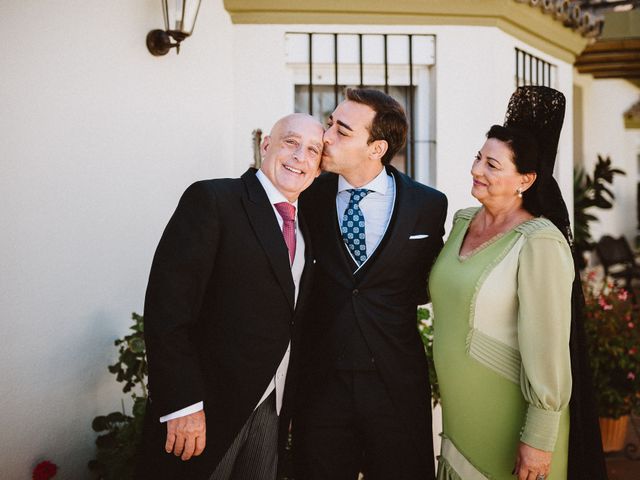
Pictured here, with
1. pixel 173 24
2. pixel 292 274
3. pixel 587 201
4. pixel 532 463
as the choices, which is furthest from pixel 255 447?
pixel 587 201

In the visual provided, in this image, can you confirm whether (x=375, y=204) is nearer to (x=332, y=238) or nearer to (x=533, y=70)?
(x=332, y=238)

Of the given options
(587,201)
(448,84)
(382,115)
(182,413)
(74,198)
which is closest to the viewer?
(182,413)

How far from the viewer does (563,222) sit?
2273mm

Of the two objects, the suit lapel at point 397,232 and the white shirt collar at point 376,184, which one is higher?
the white shirt collar at point 376,184

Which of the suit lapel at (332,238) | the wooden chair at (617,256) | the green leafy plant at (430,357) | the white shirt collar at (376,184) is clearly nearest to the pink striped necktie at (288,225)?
the suit lapel at (332,238)

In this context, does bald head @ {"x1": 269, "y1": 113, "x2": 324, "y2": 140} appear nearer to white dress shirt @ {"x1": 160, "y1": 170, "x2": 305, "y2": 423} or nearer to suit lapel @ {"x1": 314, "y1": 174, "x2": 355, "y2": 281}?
white dress shirt @ {"x1": 160, "y1": 170, "x2": 305, "y2": 423}

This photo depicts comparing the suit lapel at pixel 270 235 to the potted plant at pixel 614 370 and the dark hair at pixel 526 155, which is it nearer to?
the dark hair at pixel 526 155

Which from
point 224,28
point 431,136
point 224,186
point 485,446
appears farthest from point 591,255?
point 224,186

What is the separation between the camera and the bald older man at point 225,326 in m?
1.95

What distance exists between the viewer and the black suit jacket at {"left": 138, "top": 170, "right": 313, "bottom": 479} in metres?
1.98

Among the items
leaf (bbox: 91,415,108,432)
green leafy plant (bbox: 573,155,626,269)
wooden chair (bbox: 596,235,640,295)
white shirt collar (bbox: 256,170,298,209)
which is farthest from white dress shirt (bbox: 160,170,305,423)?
wooden chair (bbox: 596,235,640,295)

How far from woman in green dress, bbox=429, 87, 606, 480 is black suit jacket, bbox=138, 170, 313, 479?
71 cm

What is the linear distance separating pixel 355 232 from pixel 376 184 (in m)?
0.27

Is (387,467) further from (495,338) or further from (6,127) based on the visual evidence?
(6,127)
